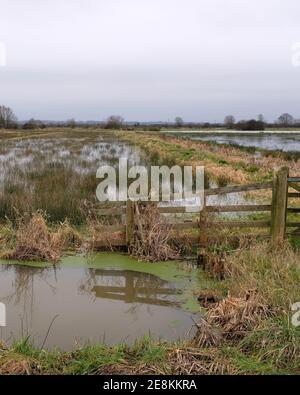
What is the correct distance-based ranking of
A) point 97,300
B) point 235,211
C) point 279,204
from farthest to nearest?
point 235,211, point 279,204, point 97,300

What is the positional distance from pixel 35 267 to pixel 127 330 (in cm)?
321

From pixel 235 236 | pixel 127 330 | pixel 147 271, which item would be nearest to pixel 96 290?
pixel 147 271

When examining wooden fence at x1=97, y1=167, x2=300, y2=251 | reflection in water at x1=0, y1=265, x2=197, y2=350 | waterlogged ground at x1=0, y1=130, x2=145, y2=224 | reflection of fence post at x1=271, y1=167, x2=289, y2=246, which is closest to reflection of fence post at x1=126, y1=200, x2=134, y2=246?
wooden fence at x1=97, y1=167, x2=300, y2=251

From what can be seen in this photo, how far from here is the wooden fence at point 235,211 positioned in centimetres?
868

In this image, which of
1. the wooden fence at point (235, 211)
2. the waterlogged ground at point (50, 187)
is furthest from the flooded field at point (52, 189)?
the wooden fence at point (235, 211)

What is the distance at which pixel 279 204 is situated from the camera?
8.72 meters

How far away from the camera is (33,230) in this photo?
30.7ft

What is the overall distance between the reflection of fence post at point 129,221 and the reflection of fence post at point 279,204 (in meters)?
2.81

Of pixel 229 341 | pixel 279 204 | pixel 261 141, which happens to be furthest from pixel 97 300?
pixel 261 141

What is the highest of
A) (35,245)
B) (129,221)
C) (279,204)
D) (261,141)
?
(261,141)

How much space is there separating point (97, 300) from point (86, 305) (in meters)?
0.29

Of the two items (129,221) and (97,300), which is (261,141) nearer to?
(129,221)
